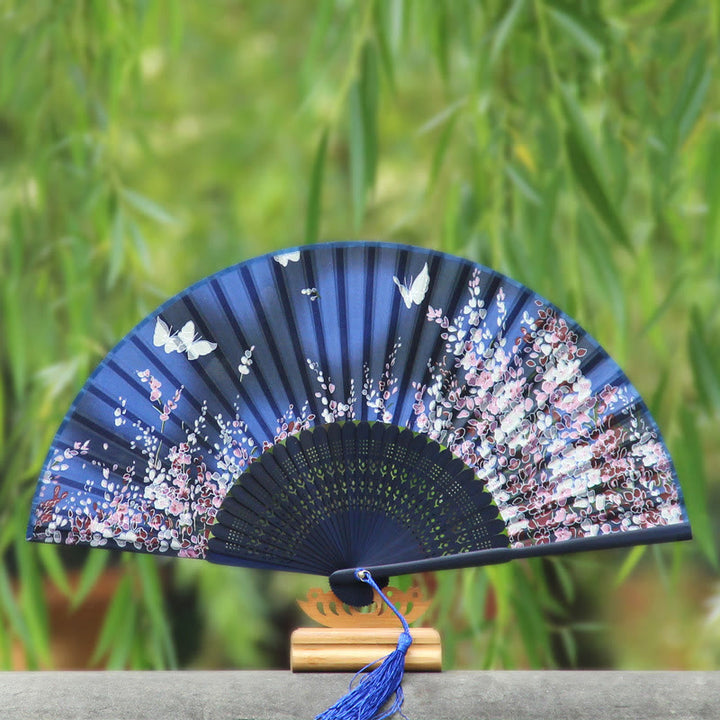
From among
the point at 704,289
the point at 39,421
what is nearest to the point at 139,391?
the point at 39,421

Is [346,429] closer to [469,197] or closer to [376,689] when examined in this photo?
[376,689]

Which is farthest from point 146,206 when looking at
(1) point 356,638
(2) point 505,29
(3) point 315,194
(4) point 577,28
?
(1) point 356,638

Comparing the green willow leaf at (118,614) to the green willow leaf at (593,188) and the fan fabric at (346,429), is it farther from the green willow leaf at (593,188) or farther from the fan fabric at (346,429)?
the green willow leaf at (593,188)

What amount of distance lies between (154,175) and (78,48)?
1.17 meters

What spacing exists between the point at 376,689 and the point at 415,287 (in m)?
0.45

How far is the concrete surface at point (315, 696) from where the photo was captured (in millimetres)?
1145

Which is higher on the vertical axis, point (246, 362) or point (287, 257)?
point (287, 257)

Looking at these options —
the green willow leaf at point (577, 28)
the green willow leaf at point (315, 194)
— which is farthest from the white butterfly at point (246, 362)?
the green willow leaf at point (577, 28)

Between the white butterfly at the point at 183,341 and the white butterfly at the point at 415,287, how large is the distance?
9.0 inches

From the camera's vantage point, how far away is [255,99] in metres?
3.08

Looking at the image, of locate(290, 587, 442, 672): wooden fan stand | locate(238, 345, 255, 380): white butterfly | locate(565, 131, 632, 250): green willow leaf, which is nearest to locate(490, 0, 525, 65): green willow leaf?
locate(565, 131, 632, 250): green willow leaf

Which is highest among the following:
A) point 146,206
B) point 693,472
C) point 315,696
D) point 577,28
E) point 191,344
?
point 577,28

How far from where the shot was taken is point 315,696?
1.15 meters

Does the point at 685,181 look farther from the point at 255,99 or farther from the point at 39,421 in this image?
the point at 255,99
